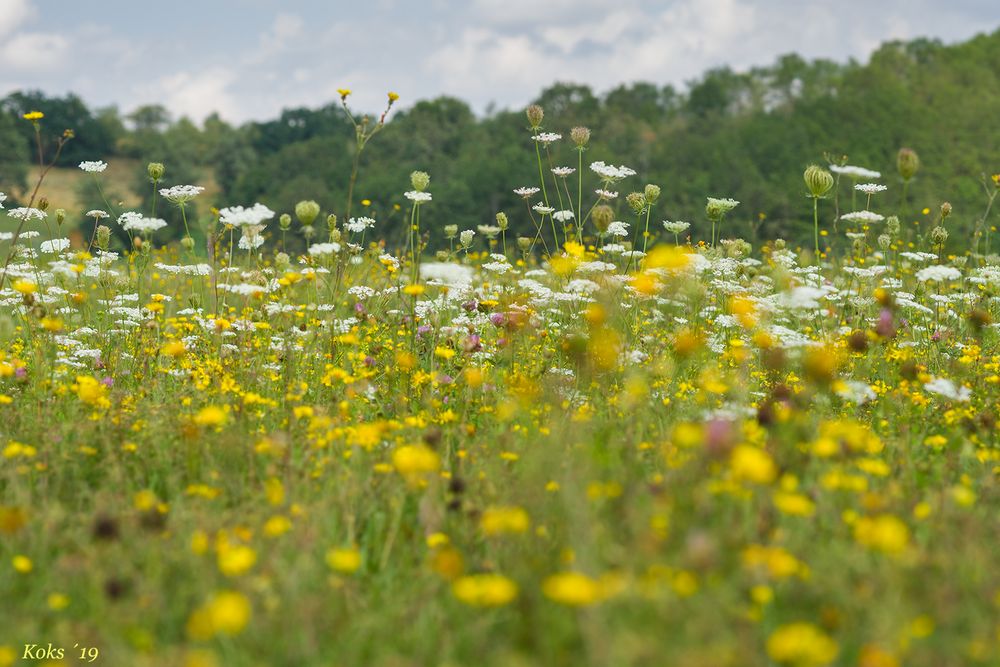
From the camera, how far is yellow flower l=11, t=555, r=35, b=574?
231 cm

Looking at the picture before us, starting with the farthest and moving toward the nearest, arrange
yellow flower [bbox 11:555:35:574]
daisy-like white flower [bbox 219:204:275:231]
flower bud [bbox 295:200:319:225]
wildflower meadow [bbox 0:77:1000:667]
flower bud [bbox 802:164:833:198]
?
flower bud [bbox 802:164:833:198], flower bud [bbox 295:200:319:225], daisy-like white flower [bbox 219:204:275:231], yellow flower [bbox 11:555:35:574], wildflower meadow [bbox 0:77:1000:667]

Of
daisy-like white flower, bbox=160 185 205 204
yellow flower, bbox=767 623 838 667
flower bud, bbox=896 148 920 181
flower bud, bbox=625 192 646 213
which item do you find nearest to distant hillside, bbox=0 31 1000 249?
flower bud, bbox=625 192 646 213

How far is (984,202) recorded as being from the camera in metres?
36.4

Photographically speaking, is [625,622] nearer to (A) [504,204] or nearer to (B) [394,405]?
(B) [394,405]

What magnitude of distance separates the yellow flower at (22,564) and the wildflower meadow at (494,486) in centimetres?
1

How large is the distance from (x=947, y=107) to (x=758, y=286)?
46338mm

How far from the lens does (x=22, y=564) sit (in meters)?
2.31

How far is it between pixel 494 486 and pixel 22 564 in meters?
1.53

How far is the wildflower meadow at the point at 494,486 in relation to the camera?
6.53 feet

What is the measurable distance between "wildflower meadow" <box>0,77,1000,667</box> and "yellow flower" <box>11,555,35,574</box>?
12 millimetres

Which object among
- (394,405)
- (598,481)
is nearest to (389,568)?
(598,481)

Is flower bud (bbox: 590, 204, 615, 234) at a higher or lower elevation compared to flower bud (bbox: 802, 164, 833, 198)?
lower

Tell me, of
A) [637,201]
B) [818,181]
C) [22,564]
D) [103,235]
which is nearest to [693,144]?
[637,201]

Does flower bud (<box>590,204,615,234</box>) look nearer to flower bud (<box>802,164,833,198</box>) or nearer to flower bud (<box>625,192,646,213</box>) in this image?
flower bud (<box>625,192,646,213</box>)
